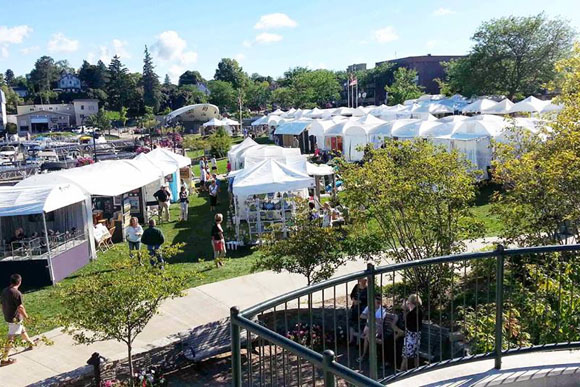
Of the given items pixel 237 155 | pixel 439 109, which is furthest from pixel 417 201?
pixel 439 109

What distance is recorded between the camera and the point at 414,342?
7.24 meters

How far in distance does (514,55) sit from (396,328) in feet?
182

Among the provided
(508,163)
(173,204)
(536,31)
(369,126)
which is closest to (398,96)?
(536,31)

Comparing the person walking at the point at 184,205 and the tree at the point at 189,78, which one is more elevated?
the tree at the point at 189,78

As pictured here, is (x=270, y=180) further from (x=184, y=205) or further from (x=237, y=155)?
(x=237, y=155)

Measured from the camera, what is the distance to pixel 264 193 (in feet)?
56.0

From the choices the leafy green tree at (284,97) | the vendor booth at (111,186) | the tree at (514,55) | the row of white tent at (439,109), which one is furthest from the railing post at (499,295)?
the leafy green tree at (284,97)

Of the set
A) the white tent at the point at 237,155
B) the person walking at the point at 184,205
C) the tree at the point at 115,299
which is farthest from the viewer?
the white tent at the point at 237,155

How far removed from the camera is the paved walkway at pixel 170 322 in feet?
28.5

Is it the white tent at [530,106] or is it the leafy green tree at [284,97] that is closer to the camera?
the white tent at [530,106]

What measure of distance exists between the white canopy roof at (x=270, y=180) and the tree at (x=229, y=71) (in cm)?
11949

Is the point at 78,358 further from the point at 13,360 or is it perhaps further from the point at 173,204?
the point at 173,204

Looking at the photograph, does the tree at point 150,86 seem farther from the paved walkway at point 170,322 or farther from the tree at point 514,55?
the paved walkway at point 170,322

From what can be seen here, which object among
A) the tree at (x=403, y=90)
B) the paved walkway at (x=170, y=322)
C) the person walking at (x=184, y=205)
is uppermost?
the tree at (x=403, y=90)
